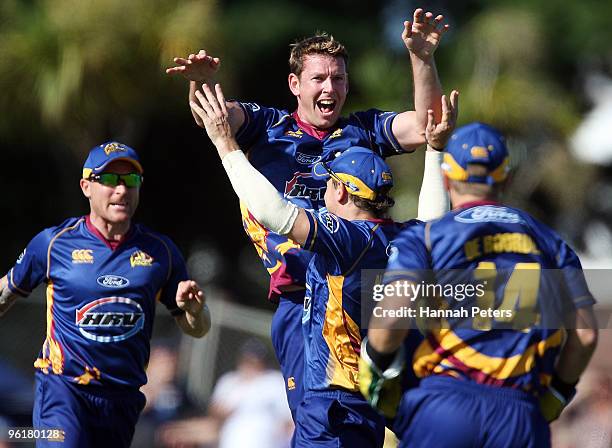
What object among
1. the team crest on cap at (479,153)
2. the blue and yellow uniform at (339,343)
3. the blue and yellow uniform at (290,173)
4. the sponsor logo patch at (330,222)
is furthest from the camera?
the blue and yellow uniform at (290,173)

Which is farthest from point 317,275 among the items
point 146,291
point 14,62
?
point 14,62

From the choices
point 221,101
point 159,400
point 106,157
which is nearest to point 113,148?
point 106,157

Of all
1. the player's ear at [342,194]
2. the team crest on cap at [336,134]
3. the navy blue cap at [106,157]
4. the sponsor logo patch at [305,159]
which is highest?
the team crest on cap at [336,134]

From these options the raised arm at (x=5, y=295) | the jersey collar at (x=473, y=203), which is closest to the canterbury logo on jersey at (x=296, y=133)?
the raised arm at (x=5, y=295)

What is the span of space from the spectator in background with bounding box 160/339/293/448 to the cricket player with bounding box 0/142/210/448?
3985 mm

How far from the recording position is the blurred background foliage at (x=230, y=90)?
18391 mm

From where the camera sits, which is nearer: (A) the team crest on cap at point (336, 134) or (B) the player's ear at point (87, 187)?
(A) the team crest on cap at point (336, 134)

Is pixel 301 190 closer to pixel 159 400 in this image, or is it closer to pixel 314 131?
pixel 314 131

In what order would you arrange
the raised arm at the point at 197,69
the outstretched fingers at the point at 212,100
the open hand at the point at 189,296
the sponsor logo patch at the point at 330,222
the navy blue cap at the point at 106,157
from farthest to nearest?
1. the navy blue cap at the point at 106,157
2. the open hand at the point at 189,296
3. the raised arm at the point at 197,69
4. the outstretched fingers at the point at 212,100
5. the sponsor logo patch at the point at 330,222

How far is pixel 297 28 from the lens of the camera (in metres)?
25.4

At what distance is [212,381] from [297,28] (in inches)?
510

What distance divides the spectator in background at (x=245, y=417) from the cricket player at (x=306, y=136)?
426 centimetres

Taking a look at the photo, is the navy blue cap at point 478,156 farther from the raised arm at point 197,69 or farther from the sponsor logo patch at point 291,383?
the sponsor logo patch at point 291,383

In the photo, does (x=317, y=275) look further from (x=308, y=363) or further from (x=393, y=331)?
(x=393, y=331)
